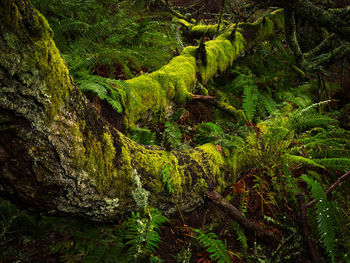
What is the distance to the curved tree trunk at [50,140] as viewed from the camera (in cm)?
83

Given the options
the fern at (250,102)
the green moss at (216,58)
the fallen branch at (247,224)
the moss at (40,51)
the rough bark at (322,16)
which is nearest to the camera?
the moss at (40,51)

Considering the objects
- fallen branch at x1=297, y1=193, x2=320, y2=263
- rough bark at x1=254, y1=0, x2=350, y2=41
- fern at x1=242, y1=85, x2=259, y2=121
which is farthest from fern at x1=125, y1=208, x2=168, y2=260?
rough bark at x1=254, y1=0, x2=350, y2=41

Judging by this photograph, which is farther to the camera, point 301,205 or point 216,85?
point 216,85

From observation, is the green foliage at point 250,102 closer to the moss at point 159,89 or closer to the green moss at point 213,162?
the moss at point 159,89

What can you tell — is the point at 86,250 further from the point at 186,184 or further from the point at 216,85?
the point at 216,85

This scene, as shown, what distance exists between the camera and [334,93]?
5.15 metres

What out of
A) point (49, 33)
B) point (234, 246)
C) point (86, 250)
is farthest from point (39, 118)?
point (234, 246)

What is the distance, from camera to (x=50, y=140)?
987 millimetres

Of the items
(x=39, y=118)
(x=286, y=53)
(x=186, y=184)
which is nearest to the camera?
(x=39, y=118)

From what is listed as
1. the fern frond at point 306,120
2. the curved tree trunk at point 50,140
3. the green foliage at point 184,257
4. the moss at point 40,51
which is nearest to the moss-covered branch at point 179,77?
the curved tree trunk at point 50,140

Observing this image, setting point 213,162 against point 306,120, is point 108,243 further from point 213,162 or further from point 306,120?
point 306,120

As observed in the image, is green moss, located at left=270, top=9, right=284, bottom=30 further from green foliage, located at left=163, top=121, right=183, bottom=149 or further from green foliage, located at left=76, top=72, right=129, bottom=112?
green foliage, located at left=76, top=72, right=129, bottom=112

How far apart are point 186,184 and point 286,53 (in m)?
5.71

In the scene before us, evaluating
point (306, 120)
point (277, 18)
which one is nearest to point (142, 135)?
point (306, 120)
